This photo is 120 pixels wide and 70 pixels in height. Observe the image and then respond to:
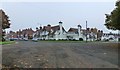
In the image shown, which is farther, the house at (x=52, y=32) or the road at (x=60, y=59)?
the house at (x=52, y=32)

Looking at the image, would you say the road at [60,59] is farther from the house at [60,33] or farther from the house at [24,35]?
the house at [24,35]

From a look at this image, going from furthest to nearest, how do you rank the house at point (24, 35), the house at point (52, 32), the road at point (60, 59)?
1. the house at point (24, 35)
2. the house at point (52, 32)
3. the road at point (60, 59)

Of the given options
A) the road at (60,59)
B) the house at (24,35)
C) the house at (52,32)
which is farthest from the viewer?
the house at (24,35)

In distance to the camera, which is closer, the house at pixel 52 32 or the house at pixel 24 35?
the house at pixel 52 32

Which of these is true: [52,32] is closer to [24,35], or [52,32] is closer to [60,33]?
[60,33]

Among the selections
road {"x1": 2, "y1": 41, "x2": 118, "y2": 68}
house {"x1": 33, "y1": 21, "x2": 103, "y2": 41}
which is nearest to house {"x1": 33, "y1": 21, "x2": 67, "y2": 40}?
house {"x1": 33, "y1": 21, "x2": 103, "y2": 41}

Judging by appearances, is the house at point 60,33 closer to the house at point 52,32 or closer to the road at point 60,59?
the house at point 52,32

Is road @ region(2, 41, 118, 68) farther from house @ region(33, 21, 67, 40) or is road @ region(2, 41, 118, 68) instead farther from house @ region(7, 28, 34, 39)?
house @ region(7, 28, 34, 39)

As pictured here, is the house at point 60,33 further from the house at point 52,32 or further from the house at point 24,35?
the house at point 24,35

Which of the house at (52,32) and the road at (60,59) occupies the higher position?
the house at (52,32)

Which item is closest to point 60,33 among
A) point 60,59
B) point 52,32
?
point 52,32

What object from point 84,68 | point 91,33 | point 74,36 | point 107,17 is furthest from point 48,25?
point 84,68

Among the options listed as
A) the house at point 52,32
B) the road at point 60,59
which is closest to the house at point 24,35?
the house at point 52,32

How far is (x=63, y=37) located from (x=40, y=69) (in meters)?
115
